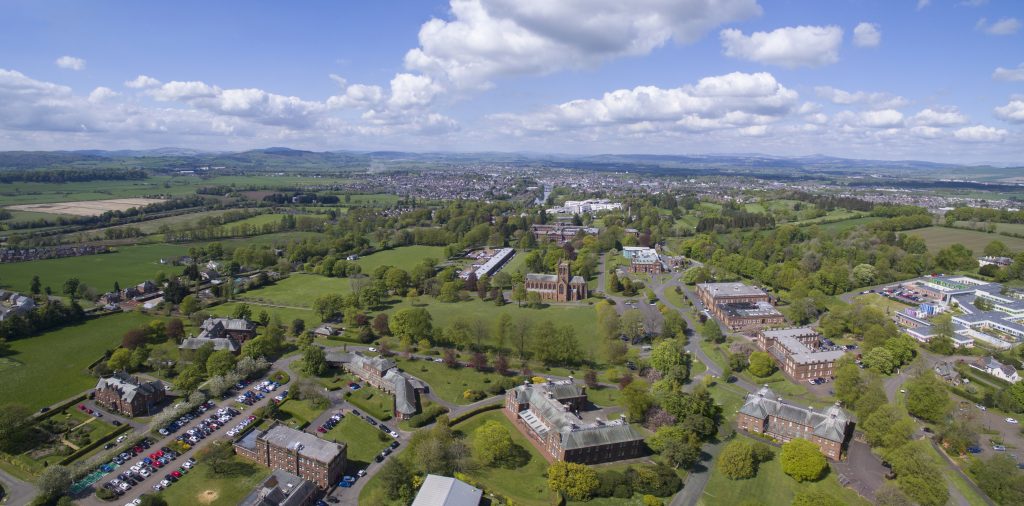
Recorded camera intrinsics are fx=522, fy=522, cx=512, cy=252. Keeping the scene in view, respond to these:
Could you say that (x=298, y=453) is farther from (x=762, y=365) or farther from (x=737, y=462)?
(x=762, y=365)

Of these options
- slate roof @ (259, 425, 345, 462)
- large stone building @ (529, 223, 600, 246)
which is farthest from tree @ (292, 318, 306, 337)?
large stone building @ (529, 223, 600, 246)

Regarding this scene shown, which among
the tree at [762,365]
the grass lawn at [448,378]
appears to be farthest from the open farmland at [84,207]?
the tree at [762,365]

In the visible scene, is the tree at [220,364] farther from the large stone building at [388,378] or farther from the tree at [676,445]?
the tree at [676,445]

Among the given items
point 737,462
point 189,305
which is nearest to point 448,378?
point 737,462

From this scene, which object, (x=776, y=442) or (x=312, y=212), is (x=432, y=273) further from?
(x=312, y=212)

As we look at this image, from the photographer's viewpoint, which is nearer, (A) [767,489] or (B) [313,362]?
(A) [767,489]

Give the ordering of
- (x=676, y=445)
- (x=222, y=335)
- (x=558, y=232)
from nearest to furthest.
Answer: (x=676, y=445), (x=222, y=335), (x=558, y=232)

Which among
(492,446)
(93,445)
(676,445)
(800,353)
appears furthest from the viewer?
(800,353)

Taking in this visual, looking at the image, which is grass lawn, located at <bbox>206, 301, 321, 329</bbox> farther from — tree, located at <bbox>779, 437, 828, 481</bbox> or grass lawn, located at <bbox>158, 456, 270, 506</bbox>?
tree, located at <bbox>779, 437, 828, 481</bbox>
